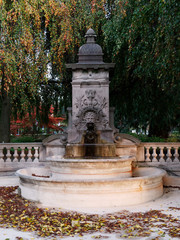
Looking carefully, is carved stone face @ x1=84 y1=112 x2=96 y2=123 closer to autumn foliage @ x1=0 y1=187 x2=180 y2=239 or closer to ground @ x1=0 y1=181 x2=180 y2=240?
ground @ x1=0 y1=181 x2=180 y2=240

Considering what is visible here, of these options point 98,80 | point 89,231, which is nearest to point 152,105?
point 98,80

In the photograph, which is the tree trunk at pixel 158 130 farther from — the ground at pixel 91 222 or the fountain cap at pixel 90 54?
the ground at pixel 91 222

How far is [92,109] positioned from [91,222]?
407 cm

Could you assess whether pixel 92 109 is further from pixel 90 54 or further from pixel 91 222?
pixel 91 222

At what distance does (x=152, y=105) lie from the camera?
11.9 metres

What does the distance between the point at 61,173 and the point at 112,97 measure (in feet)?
19.3

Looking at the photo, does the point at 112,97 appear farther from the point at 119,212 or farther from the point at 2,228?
the point at 2,228

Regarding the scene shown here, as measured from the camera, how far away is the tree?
6.38 metres

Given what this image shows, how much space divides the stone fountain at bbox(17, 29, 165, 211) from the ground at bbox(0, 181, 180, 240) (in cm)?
26

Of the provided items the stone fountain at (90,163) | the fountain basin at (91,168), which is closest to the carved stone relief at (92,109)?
the stone fountain at (90,163)

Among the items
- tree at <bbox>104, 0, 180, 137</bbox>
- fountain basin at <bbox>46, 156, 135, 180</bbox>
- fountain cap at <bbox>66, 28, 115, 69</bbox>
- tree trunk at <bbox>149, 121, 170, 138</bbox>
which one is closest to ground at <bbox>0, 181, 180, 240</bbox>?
fountain basin at <bbox>46, 156, 135, 180</bbox>

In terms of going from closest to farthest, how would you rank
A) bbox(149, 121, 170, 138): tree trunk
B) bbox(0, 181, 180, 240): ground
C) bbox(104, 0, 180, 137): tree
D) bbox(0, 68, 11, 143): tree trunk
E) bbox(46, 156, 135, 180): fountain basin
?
bbox(0, 181, 180, 240): ground, bbox(46, 156, 135, 180): fountain basin, bbox(104, 0, 180, 137): tree, bbox(0, 68, 11, 143): tree trunk, bbox(149, 121, 170, 138): tree trunk

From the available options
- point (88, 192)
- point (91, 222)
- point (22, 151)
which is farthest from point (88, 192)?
point (22, 151)

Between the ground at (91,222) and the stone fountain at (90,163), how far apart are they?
0.86 feet
